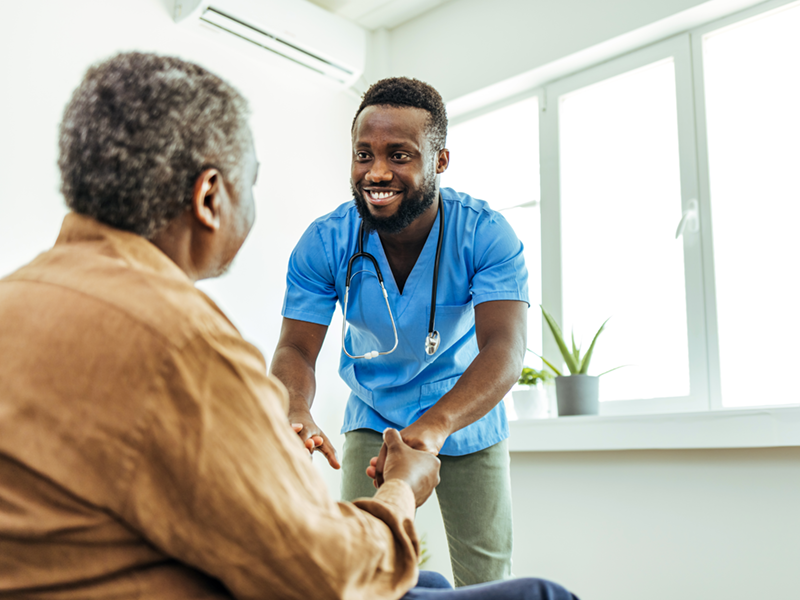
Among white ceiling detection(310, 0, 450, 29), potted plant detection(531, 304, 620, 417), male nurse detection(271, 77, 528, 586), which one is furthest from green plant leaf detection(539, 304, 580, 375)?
white ceiling detection(310, 0, 450, 29)

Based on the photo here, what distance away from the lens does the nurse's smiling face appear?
1.70m

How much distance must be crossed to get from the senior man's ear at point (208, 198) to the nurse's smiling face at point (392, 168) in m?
0.90

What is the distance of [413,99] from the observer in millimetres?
1747

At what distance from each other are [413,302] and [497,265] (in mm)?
225

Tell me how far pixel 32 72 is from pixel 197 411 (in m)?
2.53

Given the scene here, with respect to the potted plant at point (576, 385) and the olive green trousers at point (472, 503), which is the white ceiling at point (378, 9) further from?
the olive green trousers at point (472, 503)

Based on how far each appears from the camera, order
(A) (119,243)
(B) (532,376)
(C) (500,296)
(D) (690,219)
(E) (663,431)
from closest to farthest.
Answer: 1. (A) (119,243)
2. (C) (500,296)
3. (E) (663,431)
4. (D) (690,219)
5. (B) (532,376)

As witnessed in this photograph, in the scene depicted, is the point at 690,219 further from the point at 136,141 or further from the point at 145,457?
the point at 145,457

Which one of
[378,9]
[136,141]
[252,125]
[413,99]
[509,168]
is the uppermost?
[378,9]

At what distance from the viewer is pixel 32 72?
2664mm

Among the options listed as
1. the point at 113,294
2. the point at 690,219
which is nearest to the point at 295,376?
the point at 113,294

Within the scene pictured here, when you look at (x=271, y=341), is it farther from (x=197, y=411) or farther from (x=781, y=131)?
(x=197, y=411)

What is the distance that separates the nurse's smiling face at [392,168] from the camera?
5.57ft

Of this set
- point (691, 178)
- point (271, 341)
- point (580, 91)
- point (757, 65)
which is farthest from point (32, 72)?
point (757, 65)
